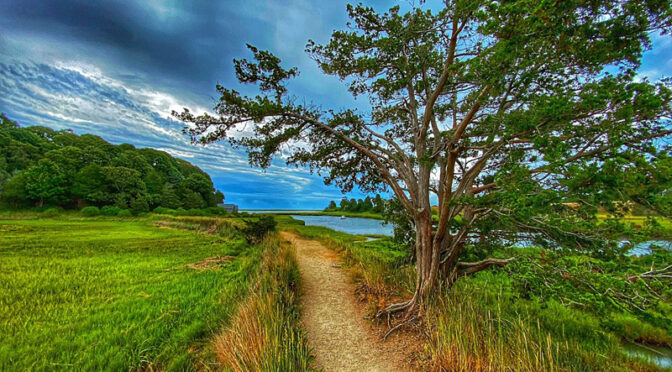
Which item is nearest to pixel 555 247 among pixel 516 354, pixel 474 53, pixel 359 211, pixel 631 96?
pixel 516 354

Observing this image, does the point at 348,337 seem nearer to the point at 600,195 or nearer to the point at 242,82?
the point at 600,195

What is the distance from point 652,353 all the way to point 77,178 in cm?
6273

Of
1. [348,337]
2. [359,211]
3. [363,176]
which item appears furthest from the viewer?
[359,211]

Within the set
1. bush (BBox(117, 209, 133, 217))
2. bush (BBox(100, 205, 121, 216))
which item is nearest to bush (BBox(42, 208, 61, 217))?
bush (BBox(100, 205, 121, 216))

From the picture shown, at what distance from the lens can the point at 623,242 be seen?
3.03 metres

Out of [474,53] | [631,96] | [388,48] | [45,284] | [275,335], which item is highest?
[388,48]

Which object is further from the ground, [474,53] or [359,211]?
[474,53]

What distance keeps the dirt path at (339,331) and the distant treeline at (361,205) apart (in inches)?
116

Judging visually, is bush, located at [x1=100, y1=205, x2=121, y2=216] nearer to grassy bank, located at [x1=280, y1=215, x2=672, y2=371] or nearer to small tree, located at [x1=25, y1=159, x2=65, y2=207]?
small tree, located at [x1=25, y1=159, x2=65, y2=207]

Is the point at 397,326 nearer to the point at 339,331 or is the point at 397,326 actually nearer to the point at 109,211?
the point at 339,331

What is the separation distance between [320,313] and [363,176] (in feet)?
15.2

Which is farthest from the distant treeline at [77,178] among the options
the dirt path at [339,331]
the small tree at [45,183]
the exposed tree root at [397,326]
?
the exposed tree root at [397,326]

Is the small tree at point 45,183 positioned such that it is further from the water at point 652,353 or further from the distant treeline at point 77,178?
the water at point 652,353

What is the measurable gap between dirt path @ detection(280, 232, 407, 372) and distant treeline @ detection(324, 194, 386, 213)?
294 centimetres
